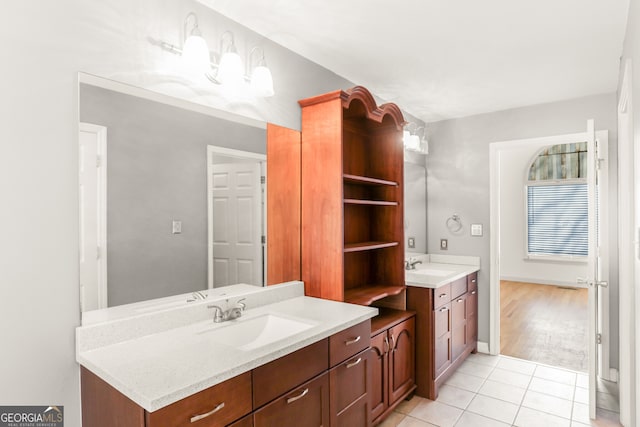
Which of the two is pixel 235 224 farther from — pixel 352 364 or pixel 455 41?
pixel 455 41

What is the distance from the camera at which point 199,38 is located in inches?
66.5

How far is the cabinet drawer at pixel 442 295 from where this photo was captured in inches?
108

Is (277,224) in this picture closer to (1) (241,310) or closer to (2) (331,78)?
(1) (241,310)

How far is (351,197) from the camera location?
2.79m

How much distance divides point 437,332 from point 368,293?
2.41 ft

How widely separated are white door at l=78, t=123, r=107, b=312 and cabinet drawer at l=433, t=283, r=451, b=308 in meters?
2.20

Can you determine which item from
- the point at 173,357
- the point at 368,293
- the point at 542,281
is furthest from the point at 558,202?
the point at 173,357

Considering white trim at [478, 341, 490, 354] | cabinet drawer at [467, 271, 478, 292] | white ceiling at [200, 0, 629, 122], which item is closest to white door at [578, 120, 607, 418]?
white ceiling at [200, 0, 629, 122]

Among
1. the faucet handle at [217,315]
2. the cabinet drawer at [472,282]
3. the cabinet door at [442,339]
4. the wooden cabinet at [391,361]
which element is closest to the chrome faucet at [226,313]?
the faucet handle at [217,315]

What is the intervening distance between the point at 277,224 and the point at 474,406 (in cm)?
197

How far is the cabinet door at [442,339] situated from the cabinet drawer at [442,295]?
41mm

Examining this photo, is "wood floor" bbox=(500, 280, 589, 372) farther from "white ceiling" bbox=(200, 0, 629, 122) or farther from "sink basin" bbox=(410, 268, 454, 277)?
"white ceiling" bbox=(200, 0, 629, 122)

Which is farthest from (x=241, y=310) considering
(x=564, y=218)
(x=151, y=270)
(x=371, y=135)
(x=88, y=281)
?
(x=564, y=218)

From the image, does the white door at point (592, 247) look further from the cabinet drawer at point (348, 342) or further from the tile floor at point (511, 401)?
the cabinet drawer at point (348, 342)
